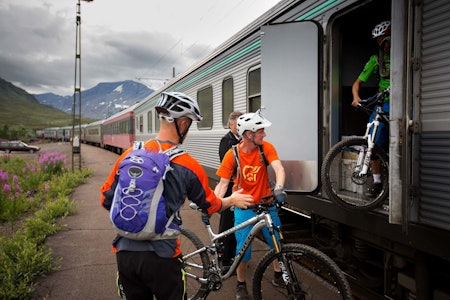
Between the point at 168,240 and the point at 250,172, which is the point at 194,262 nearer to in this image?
the point at 250,172

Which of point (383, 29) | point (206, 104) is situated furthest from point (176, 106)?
point (206, 104)

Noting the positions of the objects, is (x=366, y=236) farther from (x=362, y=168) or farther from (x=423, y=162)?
(x=423, y=162)

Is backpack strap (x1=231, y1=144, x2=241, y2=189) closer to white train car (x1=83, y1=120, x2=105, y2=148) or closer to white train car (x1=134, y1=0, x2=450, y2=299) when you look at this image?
white train car (x1=134, y1=0, x2=450, y2=299)

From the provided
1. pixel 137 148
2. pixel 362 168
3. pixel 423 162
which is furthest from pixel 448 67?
pixel 137 148

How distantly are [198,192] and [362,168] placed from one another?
2266 mm

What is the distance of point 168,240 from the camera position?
2.15 m

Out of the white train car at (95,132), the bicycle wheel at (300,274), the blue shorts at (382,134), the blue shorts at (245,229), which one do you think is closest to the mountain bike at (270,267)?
the bicycle wheel at (300,274)

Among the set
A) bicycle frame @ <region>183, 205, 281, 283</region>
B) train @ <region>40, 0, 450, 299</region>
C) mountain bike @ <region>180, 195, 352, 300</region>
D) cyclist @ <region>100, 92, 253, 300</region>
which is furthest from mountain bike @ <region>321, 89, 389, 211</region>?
cyclist @ <region>100, 92, 253, 300</region>

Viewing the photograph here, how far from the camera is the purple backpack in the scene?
1977 mm

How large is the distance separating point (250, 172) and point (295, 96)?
1.24 meters

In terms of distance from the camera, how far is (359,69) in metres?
5.71

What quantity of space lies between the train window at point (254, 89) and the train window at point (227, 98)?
2.59ft

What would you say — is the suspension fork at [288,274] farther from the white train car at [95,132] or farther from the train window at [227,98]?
the white train car at [95,132]

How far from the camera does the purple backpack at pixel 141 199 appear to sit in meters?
1.98
